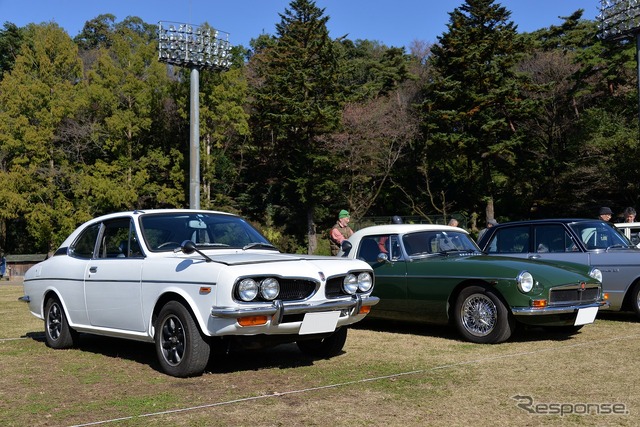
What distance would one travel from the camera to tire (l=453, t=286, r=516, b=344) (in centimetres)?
843

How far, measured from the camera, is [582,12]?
44.4 metres

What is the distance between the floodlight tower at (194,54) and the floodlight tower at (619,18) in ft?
70.0

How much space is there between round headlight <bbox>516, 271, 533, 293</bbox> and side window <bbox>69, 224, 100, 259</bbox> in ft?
16.6

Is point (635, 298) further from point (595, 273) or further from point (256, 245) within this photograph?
point (256, 245)

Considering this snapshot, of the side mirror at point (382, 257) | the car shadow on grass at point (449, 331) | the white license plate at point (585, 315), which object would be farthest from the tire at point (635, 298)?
the side mirror at point (382, 257)

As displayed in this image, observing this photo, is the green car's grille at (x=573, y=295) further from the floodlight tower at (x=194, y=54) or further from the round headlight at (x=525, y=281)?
the floodlight tower at (x=194, y=54)

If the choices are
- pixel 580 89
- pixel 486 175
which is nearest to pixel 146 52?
pixel 486 175

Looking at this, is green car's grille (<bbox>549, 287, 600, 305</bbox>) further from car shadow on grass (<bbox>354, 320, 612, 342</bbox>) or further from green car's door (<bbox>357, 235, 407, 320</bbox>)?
green car's door (<bbox>357, 235, 407, 320</bbox>)

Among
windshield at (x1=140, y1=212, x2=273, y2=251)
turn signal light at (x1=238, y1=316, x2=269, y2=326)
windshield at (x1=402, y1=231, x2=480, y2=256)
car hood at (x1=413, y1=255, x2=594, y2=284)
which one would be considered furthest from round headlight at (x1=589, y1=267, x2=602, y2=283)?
turn signal light at (x1=238, y1=316, x2=269, y2=326)

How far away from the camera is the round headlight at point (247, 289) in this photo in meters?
6.23

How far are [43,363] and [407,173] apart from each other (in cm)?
3942

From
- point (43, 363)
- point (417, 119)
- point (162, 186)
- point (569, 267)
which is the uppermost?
point (417, 119)

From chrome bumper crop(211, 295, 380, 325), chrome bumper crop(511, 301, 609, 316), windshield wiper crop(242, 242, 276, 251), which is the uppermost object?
windshield wiper crop(242, 242, 276, 251)

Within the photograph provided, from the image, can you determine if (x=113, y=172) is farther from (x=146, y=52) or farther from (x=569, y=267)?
(x=569, y=267)
